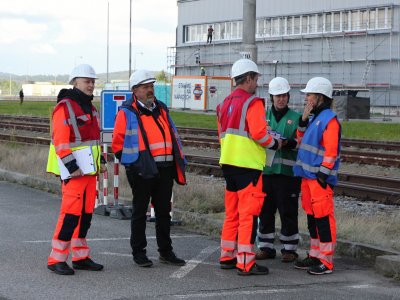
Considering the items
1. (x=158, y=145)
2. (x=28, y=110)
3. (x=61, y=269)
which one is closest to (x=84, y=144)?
(x=158, y=145)

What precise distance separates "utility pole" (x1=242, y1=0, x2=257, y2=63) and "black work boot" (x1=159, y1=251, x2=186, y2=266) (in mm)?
9114

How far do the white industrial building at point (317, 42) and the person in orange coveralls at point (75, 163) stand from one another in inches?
1850

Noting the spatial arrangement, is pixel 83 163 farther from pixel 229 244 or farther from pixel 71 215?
pixel 229 244

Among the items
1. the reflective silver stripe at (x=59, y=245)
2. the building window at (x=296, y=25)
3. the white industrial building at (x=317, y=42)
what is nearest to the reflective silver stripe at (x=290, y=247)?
the reflective silver stripe at (x=59, y=245)

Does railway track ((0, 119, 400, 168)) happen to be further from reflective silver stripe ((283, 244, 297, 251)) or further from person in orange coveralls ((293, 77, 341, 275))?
person in orange coveralls ((293, 77, 341, 275))

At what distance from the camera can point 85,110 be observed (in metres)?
8.04

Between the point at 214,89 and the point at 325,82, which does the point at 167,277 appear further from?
the point at 214,89

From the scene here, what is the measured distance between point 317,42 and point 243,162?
183 ft

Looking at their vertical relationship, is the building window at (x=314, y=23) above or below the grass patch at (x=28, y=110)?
above

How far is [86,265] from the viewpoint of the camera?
805 cm

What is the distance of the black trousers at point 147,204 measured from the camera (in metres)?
8.23

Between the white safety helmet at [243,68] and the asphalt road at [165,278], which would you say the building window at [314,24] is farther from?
the white safety helmet at [243,68]

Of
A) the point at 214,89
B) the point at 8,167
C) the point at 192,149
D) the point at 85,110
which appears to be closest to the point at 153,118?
the point at 85,110

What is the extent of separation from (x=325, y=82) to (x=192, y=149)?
55.4 feet
